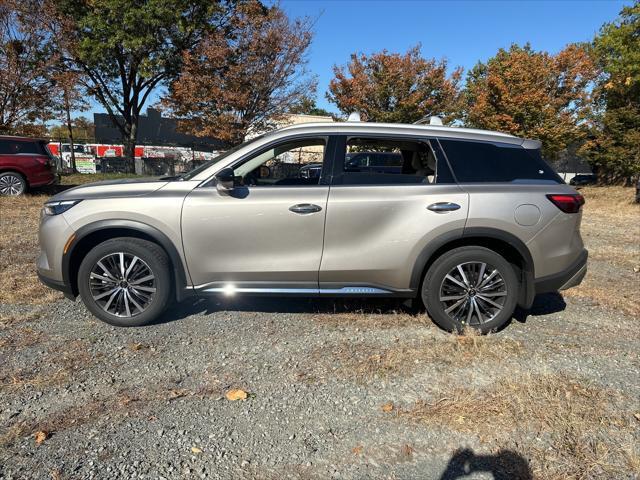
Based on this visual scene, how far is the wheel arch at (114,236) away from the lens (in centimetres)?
387

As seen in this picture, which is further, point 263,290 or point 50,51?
point 50,51

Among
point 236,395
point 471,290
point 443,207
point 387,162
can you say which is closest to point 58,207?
point 236,395

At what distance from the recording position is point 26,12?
18328mm

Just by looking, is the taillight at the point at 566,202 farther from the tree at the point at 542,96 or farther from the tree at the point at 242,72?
the tree at the point at 542,96

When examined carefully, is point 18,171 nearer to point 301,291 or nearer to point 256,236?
point 256,236

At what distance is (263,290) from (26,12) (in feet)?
67.4

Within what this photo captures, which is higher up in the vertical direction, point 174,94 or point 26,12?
point 26,12

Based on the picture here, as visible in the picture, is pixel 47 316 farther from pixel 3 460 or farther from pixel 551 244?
pixel 551 244

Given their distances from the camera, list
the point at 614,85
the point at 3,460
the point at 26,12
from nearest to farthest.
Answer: the point at 3,460 < the point at 26,12 < the point at 614,85

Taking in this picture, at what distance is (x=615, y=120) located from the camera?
82.0ft

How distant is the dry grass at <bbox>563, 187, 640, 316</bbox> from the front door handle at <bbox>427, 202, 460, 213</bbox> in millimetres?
2389

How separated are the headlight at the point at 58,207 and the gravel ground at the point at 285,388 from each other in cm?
97

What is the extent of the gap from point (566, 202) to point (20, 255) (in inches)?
266

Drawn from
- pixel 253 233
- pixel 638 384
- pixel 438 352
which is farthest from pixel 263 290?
pixel 638 384
